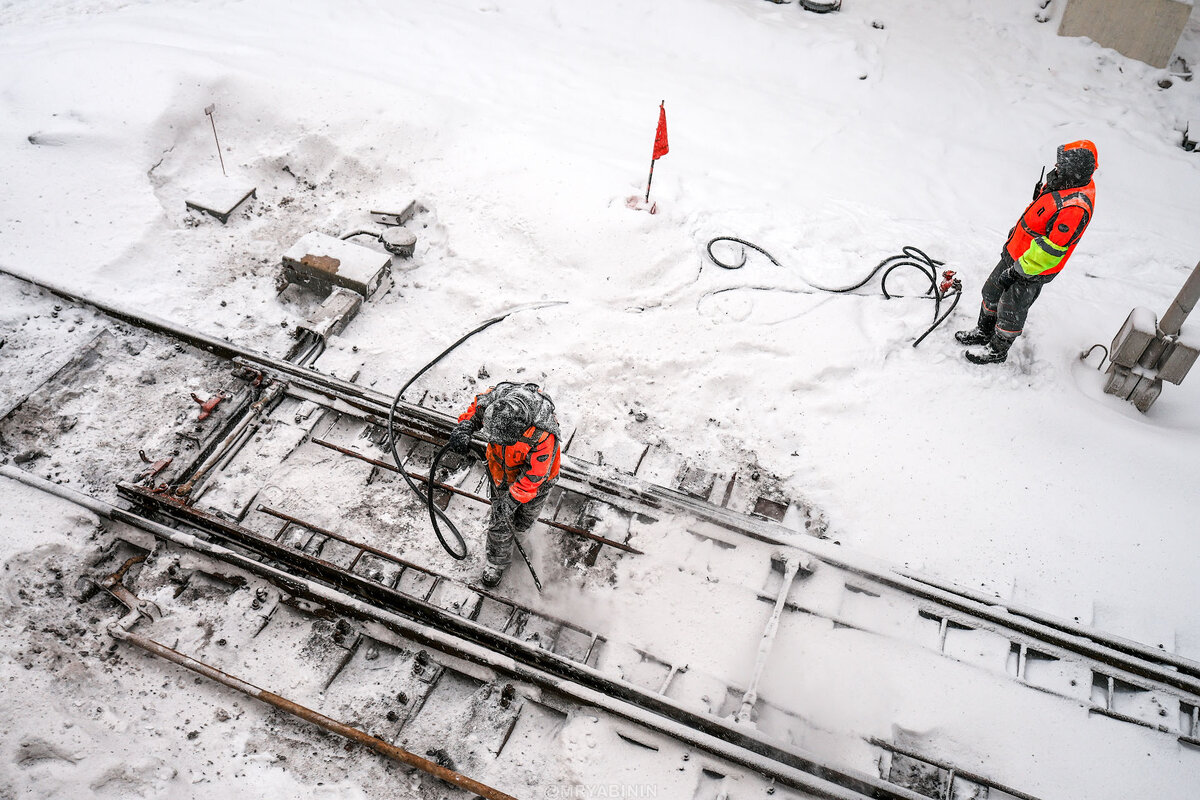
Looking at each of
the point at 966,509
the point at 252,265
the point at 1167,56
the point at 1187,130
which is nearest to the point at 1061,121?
the point at 1187,130

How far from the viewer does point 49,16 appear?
10.5 metres

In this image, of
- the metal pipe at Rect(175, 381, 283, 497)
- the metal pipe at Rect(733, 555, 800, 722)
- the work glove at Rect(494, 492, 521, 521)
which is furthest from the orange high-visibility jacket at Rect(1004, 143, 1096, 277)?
the metal pipe at Rect(175, 381, 283, 497)

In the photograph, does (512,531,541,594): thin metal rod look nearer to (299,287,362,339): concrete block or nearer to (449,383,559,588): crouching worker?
(449,383,559,588): crouching worker

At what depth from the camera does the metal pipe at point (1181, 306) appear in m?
6.49

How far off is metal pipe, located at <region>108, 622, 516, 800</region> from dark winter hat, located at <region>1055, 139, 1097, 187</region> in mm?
6652

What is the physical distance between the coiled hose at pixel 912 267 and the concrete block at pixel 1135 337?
1.49 m

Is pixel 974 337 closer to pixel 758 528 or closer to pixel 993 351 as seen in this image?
pixel 993 351

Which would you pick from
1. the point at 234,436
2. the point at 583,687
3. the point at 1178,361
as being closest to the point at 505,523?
the point at 583,687

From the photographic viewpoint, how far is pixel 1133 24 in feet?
38.0

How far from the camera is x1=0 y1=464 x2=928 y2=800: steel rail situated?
4781mm

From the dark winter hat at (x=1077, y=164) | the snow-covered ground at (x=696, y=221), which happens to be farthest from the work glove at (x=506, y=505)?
the dark winter hat at (x=1077, y=164)

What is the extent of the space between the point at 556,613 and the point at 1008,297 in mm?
5213

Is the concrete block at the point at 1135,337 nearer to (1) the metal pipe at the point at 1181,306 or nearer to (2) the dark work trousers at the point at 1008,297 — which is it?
(1) the metal pipe at the point at 1181,306

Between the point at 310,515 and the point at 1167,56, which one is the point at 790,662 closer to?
the point at 310,515
